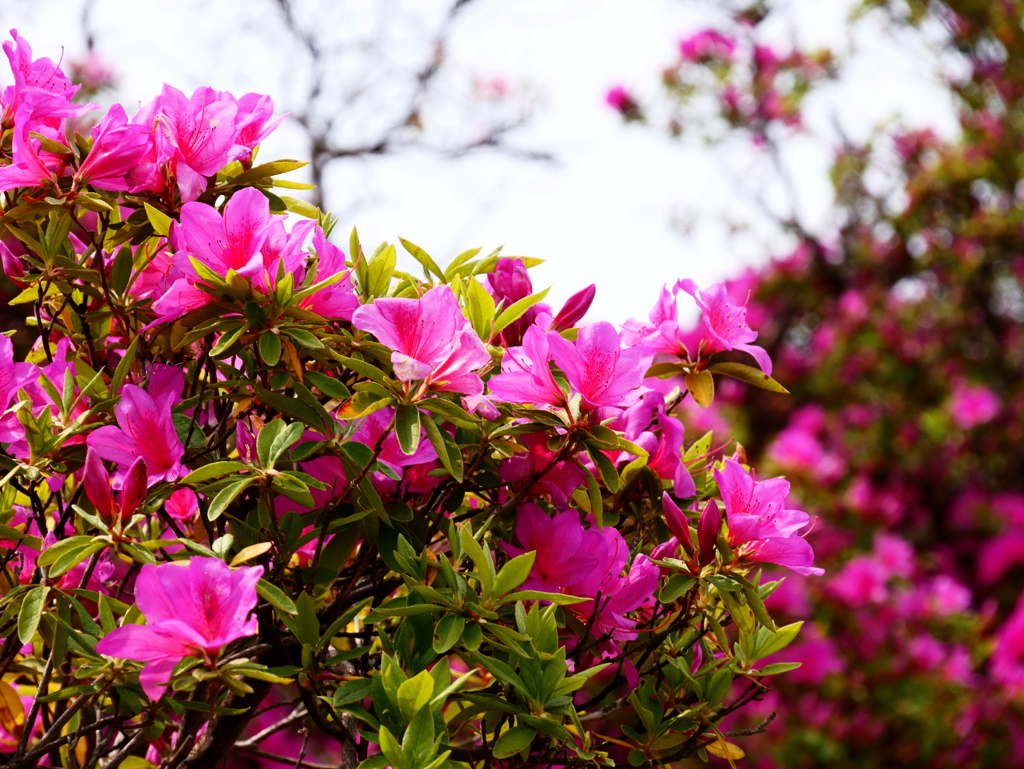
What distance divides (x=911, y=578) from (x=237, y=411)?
3.99 meters

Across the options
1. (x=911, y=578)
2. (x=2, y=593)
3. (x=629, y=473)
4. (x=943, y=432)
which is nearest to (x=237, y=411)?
(x=2, y=593)

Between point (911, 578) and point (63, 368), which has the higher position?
point (63, 368)

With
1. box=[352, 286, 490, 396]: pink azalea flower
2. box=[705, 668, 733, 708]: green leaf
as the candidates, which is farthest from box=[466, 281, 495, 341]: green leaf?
box=[705, 668, 733, 708]: green leaf

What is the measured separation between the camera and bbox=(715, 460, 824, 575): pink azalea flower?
35.4 inches

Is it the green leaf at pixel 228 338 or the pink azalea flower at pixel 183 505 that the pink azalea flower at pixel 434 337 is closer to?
the green leaf at pixel 228 338

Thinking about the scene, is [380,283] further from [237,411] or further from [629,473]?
[629,473]

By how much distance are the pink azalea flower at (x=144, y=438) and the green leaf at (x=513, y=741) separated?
1.25 feet

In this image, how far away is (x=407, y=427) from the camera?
2.60 feet

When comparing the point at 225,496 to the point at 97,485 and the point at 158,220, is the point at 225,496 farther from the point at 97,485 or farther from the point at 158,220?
the point at 158,220

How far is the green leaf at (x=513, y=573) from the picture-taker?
795mm

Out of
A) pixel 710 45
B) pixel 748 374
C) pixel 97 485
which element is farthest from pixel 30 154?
pixel 710 45

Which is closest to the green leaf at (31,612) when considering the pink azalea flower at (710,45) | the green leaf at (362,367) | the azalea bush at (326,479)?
the azalea bush at (326,479)

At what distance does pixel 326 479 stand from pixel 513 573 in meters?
0.21

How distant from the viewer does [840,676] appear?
3570mm
